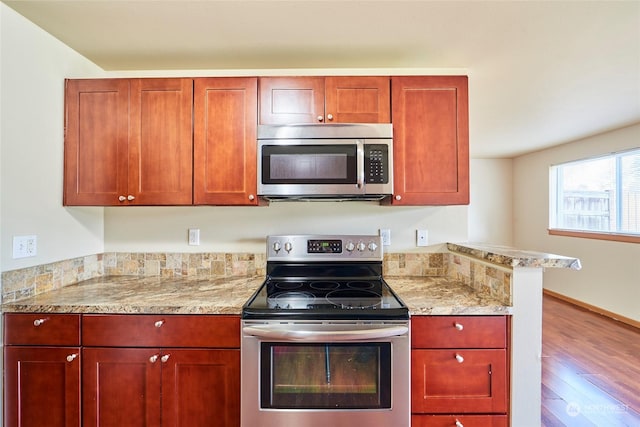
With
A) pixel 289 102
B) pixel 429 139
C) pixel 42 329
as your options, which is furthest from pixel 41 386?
pixel 429 139

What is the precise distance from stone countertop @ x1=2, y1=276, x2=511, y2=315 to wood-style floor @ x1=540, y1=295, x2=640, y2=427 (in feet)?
3.88

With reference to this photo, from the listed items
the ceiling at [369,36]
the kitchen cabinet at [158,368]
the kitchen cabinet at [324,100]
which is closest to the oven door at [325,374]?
the kitchen cabinet at [158,368]

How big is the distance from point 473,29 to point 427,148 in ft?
2.25

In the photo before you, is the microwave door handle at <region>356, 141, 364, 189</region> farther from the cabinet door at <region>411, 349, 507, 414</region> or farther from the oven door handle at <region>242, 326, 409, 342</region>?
the cabinet door at <region>411, 349, 507, 414</region>

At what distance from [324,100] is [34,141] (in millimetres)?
1598

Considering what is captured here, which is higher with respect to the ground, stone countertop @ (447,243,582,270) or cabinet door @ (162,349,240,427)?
stone countertop @ (447,243,582,270)

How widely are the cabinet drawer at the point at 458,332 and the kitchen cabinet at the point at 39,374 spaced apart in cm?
163

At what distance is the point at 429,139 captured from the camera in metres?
1.85

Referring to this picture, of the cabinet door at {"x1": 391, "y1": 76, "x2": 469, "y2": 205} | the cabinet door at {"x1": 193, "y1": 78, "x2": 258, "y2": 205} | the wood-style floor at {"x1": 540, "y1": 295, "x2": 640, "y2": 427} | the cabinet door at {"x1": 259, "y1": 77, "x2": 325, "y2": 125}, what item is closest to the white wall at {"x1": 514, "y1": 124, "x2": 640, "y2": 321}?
the wood-style floor at {"x1": 540, "y1": 295, "x2": 640, "y2": 427}

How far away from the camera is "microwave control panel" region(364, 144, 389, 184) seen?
1788mm

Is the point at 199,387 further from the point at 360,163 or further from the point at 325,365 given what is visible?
the point at 360,163

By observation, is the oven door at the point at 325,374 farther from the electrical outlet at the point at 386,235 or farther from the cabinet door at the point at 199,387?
the electrical outlet at the point at 386,235

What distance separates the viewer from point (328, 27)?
1.72 metres

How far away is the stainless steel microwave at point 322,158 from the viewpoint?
178 centimetres
